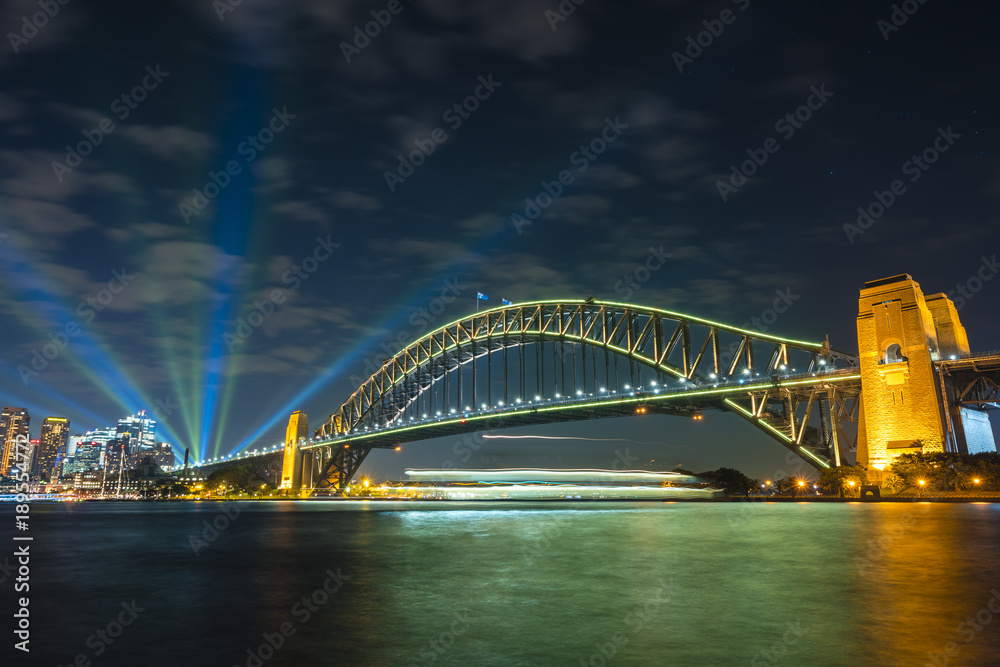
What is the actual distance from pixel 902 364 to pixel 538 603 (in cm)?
4340

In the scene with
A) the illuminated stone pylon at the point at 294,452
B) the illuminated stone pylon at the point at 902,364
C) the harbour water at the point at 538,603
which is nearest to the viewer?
the harbour water at the point at 538,603

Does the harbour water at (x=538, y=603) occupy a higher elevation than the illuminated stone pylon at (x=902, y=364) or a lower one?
lower

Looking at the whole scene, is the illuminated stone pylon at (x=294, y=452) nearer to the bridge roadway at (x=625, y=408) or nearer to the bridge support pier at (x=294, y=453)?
the bridge support pier at (x=294, y=453)

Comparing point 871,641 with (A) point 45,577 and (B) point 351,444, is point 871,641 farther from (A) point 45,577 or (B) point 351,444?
(B) point 351,444

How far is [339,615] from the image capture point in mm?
9367

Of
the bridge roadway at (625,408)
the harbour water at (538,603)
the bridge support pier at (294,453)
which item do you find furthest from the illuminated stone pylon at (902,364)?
the bridge support pier at (294,453)

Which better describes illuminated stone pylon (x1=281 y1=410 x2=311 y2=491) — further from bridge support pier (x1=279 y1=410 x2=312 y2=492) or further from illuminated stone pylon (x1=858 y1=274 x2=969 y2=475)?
illuminated stone pylon (x1=858 y1=274 x2=969 y2=475)

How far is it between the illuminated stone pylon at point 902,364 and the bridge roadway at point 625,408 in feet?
9.81

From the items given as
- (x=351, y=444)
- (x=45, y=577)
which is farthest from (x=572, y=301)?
(x=45, y=577)

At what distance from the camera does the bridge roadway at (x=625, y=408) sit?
51.9 meters

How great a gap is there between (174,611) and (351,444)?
101874 mm

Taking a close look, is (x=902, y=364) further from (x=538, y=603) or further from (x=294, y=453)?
(x=294, y=453)

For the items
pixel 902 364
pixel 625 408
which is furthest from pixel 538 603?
pixel 625 408

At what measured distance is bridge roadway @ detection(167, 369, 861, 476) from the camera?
51.9 meters
